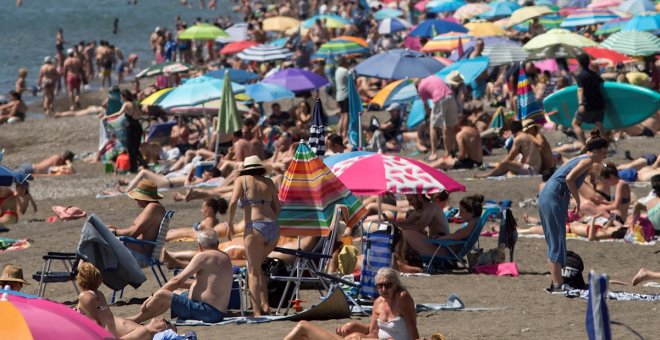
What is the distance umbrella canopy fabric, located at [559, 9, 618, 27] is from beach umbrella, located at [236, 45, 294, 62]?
5.61 m

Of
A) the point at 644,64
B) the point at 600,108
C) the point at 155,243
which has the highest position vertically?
the point at 155,243

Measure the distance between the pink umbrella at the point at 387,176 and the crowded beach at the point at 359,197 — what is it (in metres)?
0.02

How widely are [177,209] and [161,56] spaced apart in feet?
68.8

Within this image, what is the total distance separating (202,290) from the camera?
28.5 ft

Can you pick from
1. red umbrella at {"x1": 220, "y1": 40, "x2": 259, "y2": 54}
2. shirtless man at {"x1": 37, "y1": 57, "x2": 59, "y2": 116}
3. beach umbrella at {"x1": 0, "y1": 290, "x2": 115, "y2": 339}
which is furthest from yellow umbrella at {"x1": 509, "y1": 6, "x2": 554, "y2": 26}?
beach umbrella at {"x1": 0, "y1": 290, "x2": 115, "y2": 339}

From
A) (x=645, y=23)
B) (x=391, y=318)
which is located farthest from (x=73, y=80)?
(x=391, y=318)

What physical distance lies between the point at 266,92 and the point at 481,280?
1032 centimetres

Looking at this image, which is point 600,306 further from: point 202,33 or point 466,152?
point 202,33

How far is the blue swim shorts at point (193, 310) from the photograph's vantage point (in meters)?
8.59

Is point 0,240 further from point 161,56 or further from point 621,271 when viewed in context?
point 161,56

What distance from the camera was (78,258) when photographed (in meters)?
9.36

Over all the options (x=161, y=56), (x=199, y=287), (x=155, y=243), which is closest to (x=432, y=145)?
(x=155, y=243)

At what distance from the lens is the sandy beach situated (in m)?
8.42

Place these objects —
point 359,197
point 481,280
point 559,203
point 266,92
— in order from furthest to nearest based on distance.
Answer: point 266,92 < point 359,197 < point 481,280 < point 559,203
